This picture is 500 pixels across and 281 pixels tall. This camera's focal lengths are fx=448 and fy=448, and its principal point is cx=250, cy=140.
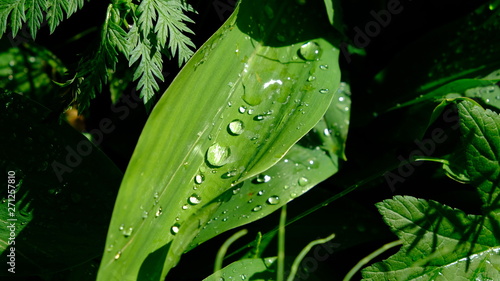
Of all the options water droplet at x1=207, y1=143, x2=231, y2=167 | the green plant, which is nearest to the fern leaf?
the green plant

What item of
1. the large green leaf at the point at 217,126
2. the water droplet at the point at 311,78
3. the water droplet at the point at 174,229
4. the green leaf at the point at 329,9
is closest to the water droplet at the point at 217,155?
the large green leaf at the point at 217,126

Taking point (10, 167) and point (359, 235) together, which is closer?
point (10, 167)

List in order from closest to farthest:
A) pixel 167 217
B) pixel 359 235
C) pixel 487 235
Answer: pixel 167 217 → pixel 487 235 → pixel 359 235

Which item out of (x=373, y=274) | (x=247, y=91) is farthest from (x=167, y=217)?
(x=373, y=274)

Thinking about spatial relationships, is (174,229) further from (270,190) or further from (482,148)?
(482,148)

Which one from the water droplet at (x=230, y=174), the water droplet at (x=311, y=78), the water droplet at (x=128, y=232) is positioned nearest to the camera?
the water droplet at (x=128, y=232)

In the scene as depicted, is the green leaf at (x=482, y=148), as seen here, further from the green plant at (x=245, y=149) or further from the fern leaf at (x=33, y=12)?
the fern leaf at (x=33, y=12)

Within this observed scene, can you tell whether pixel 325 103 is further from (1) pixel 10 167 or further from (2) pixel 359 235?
(1) pixel 10 167
